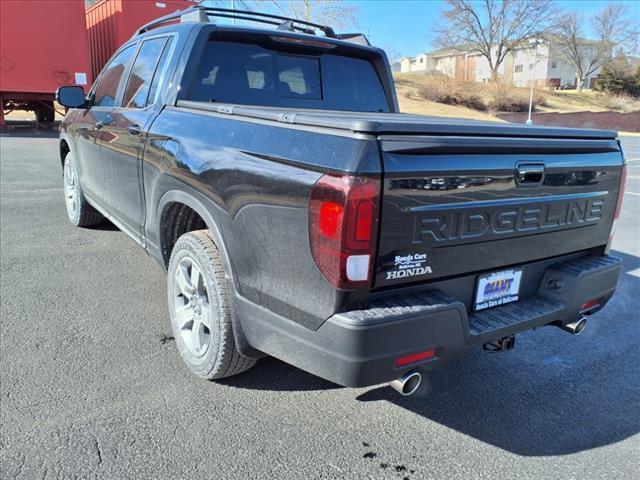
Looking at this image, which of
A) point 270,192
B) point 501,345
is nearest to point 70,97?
point 270,192

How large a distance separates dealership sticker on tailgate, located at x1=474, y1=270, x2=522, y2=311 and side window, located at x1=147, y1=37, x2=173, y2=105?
2526mm

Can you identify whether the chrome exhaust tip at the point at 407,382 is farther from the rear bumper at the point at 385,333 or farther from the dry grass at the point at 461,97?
the dry grass at the point at 461,97

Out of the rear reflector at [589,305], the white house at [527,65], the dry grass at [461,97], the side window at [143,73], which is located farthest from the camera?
the white house at [527,65]

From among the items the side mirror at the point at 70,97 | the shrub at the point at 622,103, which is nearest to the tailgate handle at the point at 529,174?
the side mirror at the point at 70,97

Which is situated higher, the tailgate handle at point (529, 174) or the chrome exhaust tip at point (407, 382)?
the tailgate handle at point (529, 174)

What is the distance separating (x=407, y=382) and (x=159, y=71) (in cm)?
278

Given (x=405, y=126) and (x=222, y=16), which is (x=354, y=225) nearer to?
(x=405, y=126)

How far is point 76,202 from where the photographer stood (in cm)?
582

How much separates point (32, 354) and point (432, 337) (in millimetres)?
2460

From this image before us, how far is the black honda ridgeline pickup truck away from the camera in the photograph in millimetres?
1995

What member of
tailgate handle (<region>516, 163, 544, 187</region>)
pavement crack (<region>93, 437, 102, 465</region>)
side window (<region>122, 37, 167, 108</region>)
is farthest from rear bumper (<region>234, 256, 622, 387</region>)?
side window (<region>122, 37, 167, 108</region>)

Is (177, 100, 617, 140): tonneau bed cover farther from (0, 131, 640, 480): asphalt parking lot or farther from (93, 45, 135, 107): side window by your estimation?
(93, 45, 135, 107): side window

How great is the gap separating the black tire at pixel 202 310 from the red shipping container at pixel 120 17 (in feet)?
51.2

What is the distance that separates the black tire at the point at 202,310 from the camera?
2648mm
